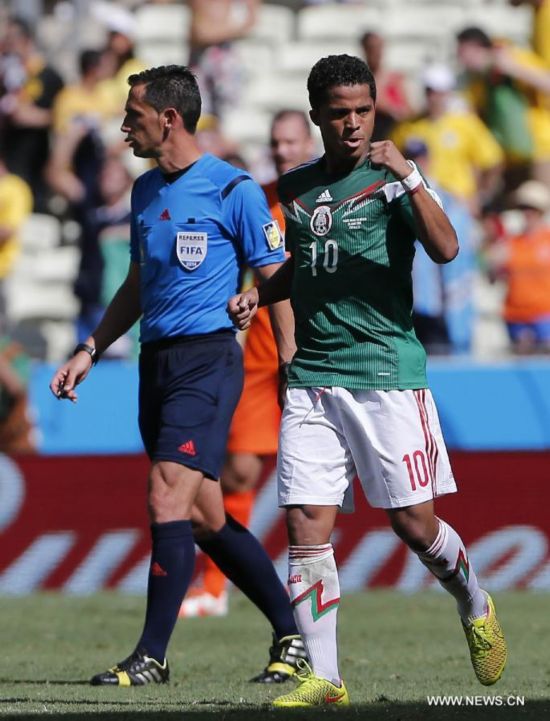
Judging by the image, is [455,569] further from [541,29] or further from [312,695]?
[541,29]

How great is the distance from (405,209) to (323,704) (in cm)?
174

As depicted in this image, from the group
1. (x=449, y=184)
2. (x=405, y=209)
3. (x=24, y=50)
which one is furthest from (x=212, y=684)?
(x=24, y=50)

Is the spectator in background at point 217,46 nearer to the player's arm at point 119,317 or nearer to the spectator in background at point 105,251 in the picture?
the spectator in background at point 105,251

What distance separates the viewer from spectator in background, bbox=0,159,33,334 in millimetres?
14055

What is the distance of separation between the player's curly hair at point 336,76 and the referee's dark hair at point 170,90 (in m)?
1.11

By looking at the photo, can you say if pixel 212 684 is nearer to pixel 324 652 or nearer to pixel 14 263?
pixel 324 652

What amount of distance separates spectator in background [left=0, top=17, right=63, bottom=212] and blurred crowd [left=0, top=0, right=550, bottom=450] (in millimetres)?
14

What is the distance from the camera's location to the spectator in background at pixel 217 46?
627 inches

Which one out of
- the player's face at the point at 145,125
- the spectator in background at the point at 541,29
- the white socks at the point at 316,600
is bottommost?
the white socks at the point at 316,600

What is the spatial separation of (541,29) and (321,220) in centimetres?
996

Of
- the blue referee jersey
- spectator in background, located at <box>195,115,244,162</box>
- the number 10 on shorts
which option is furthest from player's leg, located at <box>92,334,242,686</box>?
spectator in background, located at <box>195,115,244,162</box>

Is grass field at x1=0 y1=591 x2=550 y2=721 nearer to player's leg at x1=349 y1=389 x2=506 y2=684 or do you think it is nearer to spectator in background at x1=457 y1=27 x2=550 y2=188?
player's leg at x1=349 y1=389 x2=506 y2=684

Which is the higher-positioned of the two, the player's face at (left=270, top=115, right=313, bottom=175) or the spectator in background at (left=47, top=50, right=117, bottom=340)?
the player's face at (left=270, top=115, right=313, bottom=175)

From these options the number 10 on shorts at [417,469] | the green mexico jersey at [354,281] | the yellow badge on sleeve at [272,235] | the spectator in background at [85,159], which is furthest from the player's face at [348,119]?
the spectator in background at [85,159]
